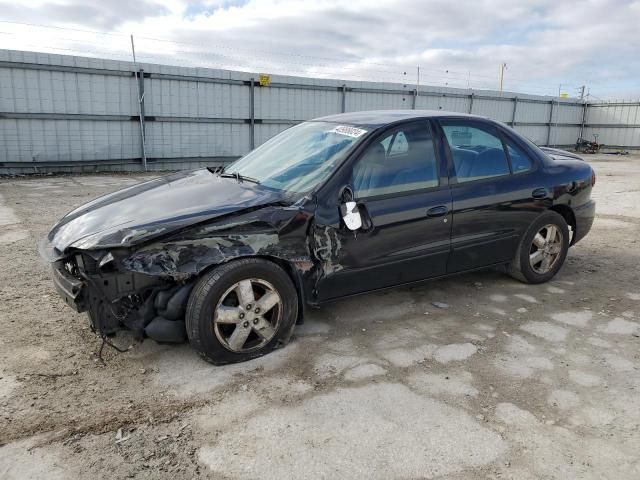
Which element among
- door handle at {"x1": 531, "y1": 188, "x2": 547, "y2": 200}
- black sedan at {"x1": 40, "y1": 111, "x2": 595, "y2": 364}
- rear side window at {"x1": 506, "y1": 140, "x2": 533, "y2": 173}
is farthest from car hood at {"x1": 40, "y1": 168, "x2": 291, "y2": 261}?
door handle at {"x1": 531, "y1": 188, "x2": 547, "y2": 200}

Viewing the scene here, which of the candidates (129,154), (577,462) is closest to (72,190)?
(129,154)

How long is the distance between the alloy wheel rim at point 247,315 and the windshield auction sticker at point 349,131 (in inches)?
51.6

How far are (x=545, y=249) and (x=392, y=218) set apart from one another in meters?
1.91

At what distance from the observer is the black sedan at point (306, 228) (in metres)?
2.99

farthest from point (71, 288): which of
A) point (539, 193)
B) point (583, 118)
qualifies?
point (583, 118)

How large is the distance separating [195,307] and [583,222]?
3.86 m

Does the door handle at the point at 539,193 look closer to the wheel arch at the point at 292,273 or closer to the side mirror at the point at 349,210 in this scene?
the side mirror at the point at 349,210

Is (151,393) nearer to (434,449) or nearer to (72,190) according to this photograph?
(434,449)

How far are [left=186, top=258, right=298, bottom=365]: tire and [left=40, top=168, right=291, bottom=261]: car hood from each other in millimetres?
374

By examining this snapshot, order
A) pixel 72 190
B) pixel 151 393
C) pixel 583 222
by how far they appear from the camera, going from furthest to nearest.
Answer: pixel 72 190, pixel 583 222, pixel 151 393

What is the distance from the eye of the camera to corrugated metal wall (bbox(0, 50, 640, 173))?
11828 mm

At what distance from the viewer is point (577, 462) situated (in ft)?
7.79

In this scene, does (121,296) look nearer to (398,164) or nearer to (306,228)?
(306,228)

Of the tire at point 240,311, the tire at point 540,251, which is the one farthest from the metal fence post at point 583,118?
the tire at point 240,311
